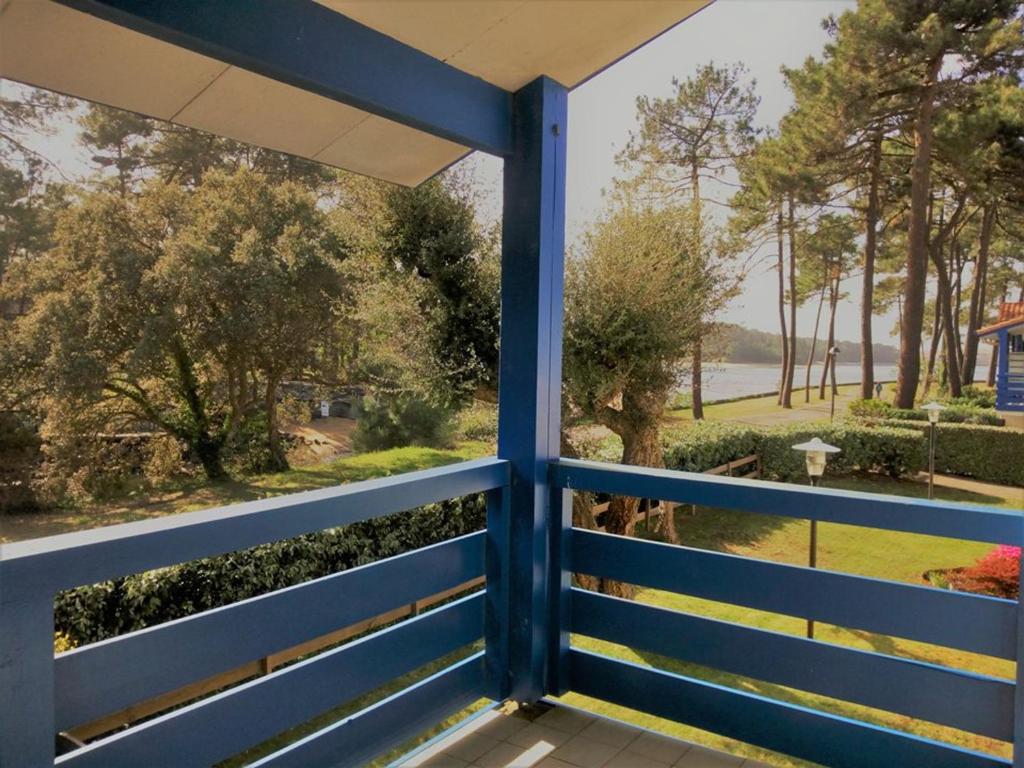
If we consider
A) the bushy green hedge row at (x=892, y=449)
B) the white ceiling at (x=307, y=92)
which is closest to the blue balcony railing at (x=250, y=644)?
the white ceiling at (x=307, y=92)

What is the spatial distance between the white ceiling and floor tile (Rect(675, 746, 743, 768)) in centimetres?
180

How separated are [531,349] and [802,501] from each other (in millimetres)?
797

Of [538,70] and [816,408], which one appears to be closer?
[538,70]

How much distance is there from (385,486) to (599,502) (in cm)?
451

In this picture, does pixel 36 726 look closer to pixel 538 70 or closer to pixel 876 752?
pixel 876 752

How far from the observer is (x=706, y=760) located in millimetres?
1609

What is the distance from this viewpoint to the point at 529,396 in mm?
1835

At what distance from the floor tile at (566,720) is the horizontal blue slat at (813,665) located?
226 mm

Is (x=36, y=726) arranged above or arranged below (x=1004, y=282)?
below

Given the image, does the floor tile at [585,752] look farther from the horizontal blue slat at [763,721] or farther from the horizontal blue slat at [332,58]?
the horizontal blue slat at [332,58]

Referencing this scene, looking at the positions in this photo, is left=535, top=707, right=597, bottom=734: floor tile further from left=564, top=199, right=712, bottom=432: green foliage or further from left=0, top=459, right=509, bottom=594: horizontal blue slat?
left=564, top=199, right=712, bottom=432: green foliage

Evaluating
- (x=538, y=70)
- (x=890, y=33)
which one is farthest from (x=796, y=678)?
(x=890, y=33)

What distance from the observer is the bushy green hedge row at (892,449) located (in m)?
8.65

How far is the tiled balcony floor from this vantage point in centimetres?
159
